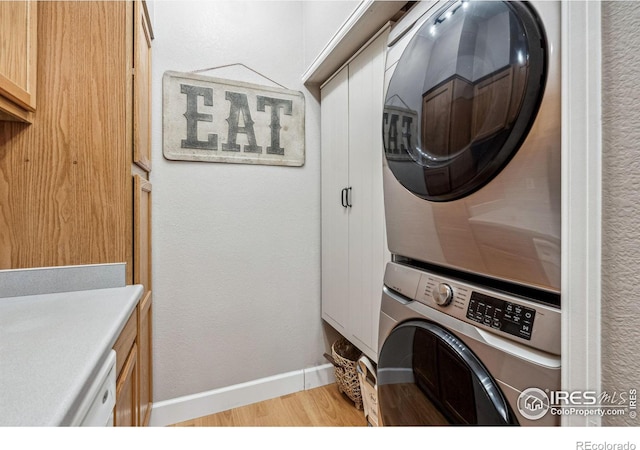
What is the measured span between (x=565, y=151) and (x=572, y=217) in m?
0.11

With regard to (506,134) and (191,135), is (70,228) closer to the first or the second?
(191,135)

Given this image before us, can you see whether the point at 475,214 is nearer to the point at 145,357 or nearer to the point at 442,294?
the point at 442,294

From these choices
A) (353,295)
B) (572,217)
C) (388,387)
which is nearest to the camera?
(572,217)

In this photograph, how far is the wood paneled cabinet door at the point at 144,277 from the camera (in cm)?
112

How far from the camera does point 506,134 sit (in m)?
→ 0.60

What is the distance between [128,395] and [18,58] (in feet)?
3.73

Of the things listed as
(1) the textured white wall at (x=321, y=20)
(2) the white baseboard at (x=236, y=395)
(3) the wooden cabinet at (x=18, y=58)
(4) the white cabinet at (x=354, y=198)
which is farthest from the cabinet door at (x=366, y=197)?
(3) the wooden cabinet at (x=18, y=58)

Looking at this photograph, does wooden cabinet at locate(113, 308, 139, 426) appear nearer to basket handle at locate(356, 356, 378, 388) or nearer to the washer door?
the washer door

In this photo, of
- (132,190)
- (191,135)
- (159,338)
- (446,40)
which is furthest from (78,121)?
(446,40)

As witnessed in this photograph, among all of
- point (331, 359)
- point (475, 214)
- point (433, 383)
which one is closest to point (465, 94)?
point (475, 214)

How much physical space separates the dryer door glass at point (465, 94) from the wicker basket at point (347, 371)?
1204 mm

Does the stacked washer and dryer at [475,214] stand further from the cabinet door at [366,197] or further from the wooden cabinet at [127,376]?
the wooden cabinet at [127,376]

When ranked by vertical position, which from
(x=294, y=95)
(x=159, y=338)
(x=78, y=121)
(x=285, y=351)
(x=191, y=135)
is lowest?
(x=285, y=351)

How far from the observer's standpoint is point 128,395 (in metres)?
0.95
